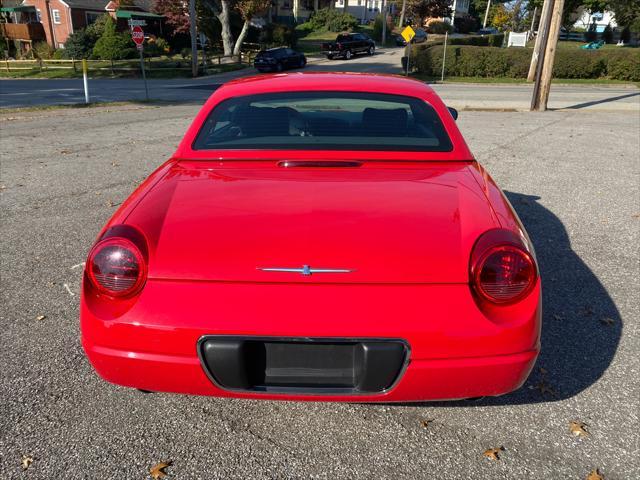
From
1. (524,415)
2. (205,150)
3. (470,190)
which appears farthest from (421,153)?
(524,415)

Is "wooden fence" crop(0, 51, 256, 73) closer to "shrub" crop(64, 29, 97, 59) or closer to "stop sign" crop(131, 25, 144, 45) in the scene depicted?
"shrub" crop(64, 29, 97, 59)

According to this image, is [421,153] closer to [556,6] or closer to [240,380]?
[240,380]

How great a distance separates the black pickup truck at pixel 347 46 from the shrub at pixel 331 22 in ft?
74.8

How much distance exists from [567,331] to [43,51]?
175 ft

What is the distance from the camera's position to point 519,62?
2989cm

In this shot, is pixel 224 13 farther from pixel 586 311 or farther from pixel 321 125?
pixel 586 311

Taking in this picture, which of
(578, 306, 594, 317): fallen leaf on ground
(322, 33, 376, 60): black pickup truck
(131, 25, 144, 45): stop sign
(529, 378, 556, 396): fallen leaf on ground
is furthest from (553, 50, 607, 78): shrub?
(529, 378, 556, 396): fallen leaf on ground

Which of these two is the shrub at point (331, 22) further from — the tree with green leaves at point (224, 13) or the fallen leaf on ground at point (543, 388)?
the fallen leaf on ground at point (543, 388)

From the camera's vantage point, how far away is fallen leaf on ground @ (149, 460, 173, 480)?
224 centimetres

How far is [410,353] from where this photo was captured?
204cm

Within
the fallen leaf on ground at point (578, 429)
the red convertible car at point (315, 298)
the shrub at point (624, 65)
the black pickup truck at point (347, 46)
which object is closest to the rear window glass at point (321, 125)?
the red convertible car at point (315, 298)

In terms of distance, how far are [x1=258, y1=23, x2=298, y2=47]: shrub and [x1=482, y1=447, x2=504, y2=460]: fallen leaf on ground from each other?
1953 inches

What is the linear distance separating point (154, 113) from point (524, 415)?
14853 millimetres

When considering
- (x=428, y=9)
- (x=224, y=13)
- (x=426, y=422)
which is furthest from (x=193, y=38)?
(x=428, y=9)
